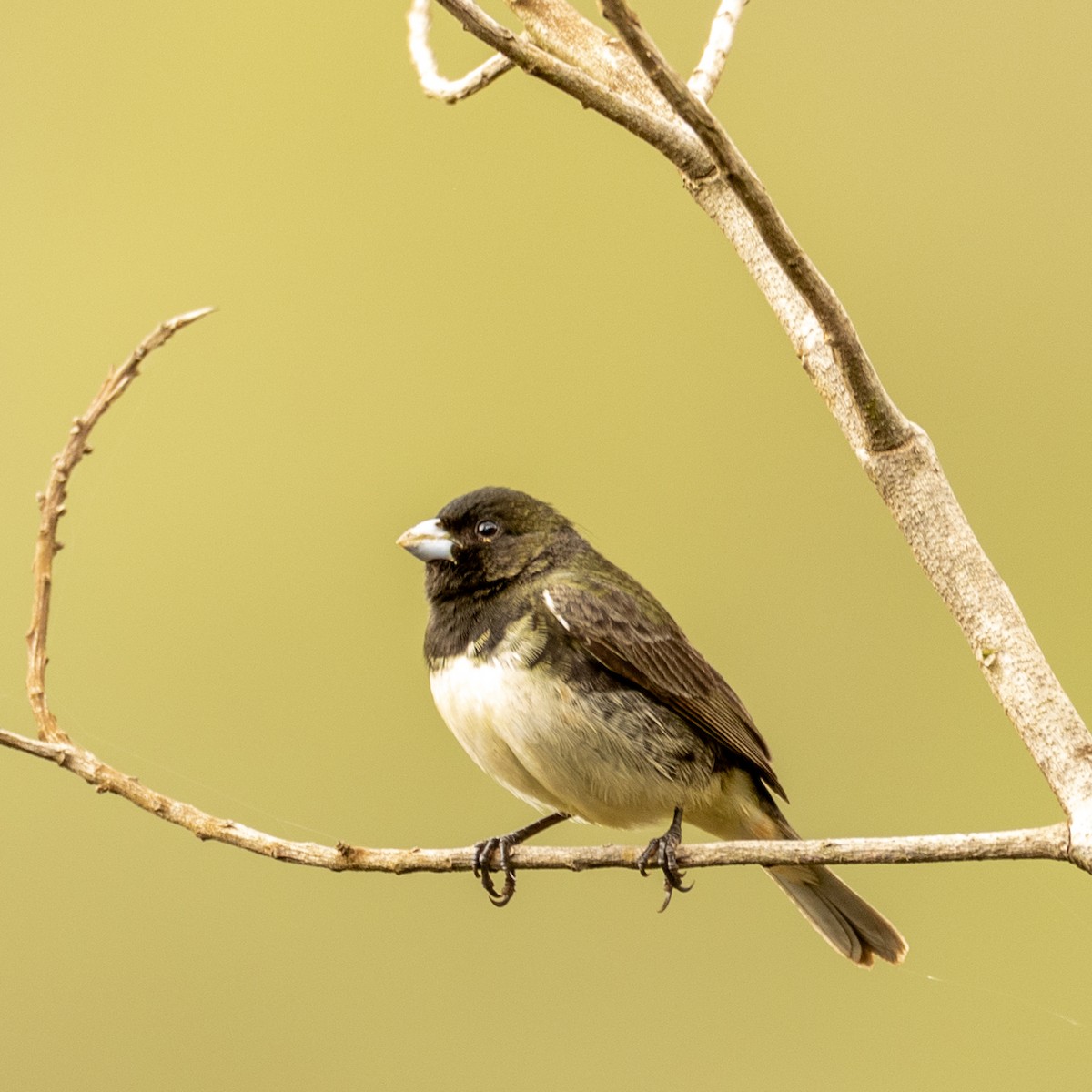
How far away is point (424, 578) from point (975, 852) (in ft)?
4.67

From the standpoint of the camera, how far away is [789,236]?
130 centimetres

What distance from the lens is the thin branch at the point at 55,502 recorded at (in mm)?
1639

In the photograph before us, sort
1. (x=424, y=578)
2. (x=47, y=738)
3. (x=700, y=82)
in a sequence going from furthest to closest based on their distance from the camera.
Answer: (x=424, y=578) → (x=700, y=82) → (x=47, y=738)

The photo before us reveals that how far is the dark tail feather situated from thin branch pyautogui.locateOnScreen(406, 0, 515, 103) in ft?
4.93

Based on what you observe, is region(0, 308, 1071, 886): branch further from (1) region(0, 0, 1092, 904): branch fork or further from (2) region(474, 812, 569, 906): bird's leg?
(2) region(474, 812, 569, 906): bird's leg

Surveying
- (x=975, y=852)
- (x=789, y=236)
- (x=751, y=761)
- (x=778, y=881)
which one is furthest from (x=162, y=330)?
(x=778, y=881)

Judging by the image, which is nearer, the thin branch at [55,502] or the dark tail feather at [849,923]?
the thin branch at [55,502]

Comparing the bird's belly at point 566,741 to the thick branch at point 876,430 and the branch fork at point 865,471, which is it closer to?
the branch fork at point 865,471

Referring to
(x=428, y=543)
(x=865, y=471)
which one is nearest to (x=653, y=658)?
(x=428, y=543)

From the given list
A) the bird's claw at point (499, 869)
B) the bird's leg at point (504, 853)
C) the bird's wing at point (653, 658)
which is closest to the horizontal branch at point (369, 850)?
the bird's leg at point (504, 853)

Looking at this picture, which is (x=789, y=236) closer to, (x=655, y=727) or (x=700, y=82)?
(x=700, y=82)

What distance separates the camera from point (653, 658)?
2.39 metres

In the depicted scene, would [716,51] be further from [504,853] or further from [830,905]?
[830,905]

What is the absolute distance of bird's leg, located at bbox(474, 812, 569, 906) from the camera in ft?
6.97
